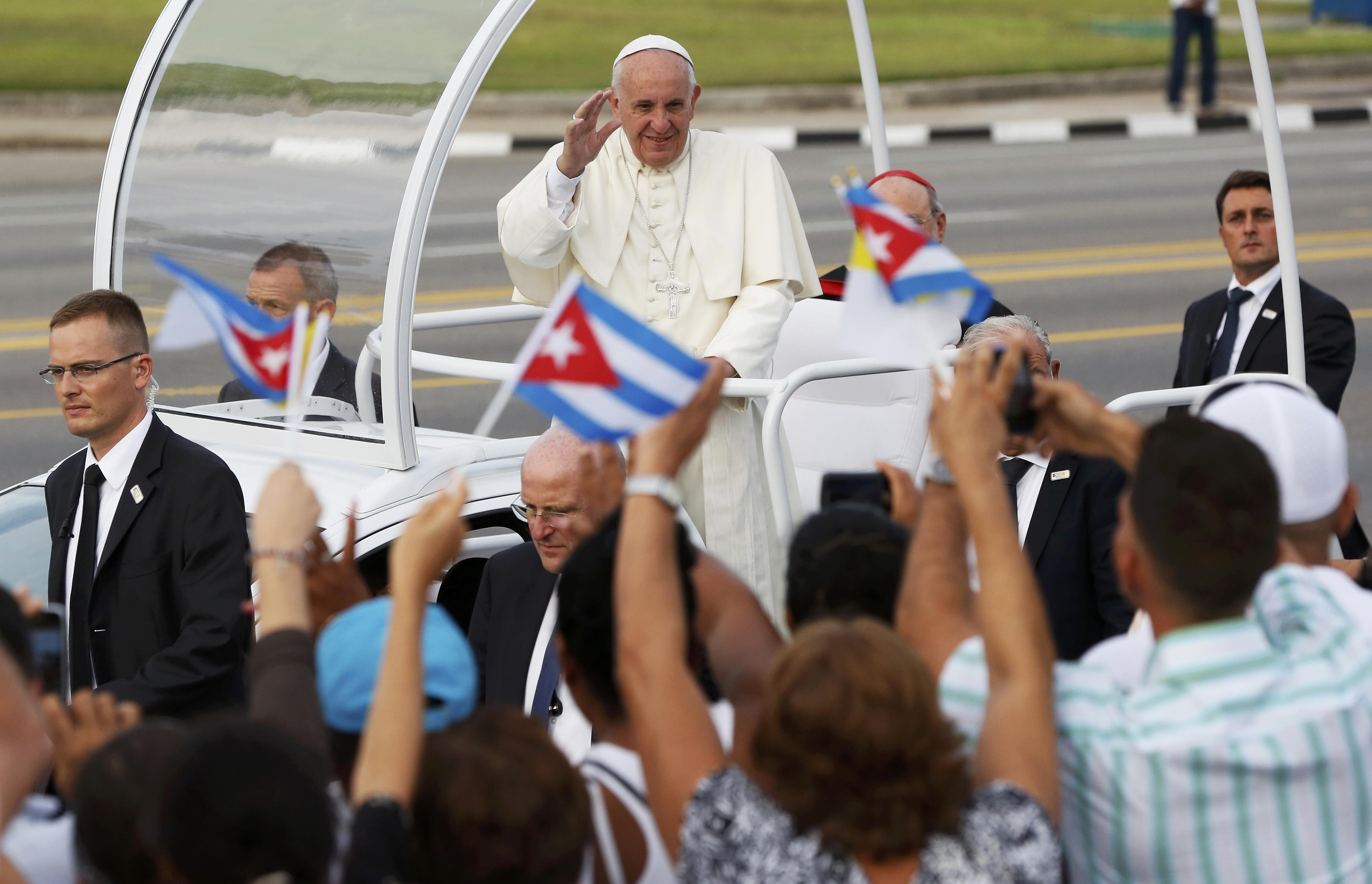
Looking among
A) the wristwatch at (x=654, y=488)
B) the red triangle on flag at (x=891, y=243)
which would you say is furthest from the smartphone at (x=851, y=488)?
the wristwatch at (x=654, y=488)

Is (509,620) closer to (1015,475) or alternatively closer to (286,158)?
(1015,475)

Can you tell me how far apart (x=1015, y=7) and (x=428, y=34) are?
71.1ft

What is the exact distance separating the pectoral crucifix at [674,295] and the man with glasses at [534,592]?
1046 mm

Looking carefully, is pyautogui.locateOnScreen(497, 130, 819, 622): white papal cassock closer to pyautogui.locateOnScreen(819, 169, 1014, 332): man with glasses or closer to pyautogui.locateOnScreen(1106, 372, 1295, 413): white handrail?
pyautogui.locateOnScreen(819, 169, 1014, 332): man with glasses

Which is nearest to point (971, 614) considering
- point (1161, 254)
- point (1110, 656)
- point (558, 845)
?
point (1110, 656)

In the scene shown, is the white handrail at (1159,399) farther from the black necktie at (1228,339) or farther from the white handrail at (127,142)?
the white handrail at (127,142)

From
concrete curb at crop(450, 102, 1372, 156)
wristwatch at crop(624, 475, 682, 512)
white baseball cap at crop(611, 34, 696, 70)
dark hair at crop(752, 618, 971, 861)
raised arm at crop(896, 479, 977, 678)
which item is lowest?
dark hair at crop(752, 618, 971, 861)

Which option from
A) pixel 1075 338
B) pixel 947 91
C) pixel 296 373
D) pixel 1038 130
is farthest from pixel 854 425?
pixel 947 91

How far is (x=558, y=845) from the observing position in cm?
204

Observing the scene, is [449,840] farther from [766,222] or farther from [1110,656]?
[766,222]

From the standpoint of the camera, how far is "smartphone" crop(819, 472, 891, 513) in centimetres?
463

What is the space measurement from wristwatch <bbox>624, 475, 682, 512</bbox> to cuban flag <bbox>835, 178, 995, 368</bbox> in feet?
1.64

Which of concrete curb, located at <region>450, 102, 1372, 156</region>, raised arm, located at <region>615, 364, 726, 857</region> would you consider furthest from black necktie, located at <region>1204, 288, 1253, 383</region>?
concrete curb, located at <region>450, 102, 1372, 156</region>

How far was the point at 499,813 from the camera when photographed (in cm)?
204
